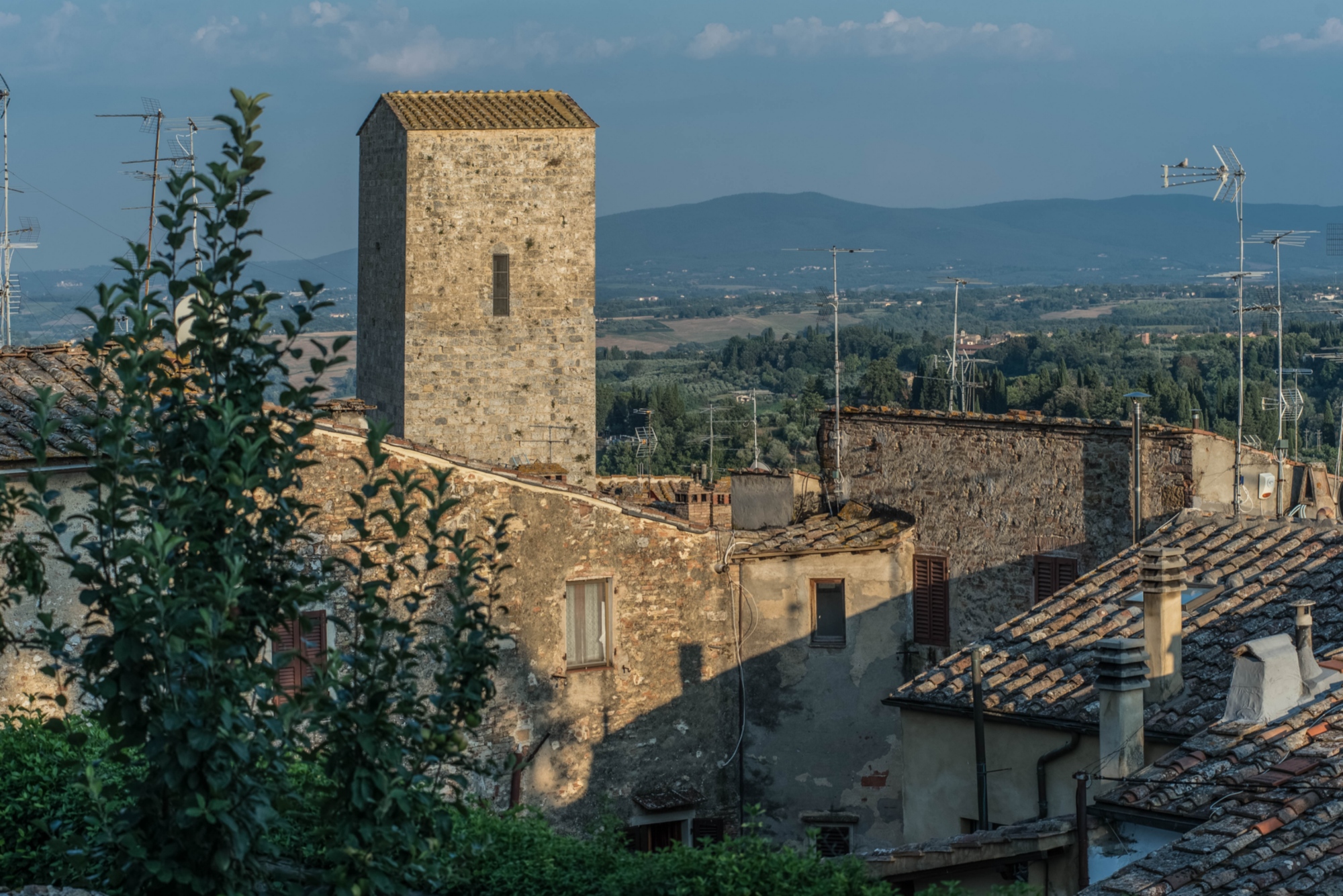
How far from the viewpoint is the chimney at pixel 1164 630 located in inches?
402

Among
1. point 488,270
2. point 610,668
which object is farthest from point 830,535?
point 488,270

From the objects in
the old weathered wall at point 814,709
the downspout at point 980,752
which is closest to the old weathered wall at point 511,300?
the old weathered wall at point 814,709

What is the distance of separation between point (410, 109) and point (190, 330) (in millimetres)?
21202

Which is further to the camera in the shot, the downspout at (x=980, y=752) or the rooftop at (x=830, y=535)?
the rooftop at (x=830, y=535)

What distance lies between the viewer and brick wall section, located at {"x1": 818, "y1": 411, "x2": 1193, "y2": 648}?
47.9 feet

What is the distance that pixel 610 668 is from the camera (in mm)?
13875

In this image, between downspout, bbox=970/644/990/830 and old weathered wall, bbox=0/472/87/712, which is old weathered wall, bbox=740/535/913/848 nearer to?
downspout, bbox=970/644/990/830

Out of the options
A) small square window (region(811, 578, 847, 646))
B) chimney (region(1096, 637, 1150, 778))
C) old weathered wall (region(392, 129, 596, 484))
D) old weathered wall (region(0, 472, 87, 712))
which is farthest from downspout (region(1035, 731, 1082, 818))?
old weathered wall (region(392, 129, 596, 484))

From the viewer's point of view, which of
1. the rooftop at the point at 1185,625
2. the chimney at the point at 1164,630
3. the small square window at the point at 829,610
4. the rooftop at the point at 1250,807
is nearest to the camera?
the rooftop at the point at 1250,807

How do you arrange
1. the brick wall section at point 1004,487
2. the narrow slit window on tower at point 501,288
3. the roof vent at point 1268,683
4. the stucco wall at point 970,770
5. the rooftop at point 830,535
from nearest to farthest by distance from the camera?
the roof vent at point 1268,683 → the stucco wall at point 970,770 → the brick wall section at point 1004,487 → the rooftop at point 830,535 → the narrow slit window on tower at point 501,288

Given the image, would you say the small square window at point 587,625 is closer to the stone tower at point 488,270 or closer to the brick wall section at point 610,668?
the brick wall section at point 610,668

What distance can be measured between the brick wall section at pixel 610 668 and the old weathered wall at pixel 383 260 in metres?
12.7

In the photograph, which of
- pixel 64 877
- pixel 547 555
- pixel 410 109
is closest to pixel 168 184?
pixel 64 877

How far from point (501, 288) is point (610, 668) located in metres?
13.6
